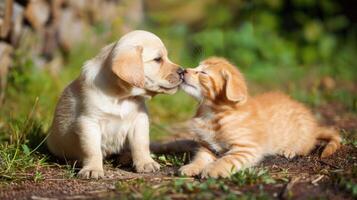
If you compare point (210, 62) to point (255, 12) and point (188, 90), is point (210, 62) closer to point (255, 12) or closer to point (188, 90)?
point (188, 90)

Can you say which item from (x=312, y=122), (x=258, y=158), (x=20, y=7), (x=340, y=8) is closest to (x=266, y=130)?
(x=258, y=158)

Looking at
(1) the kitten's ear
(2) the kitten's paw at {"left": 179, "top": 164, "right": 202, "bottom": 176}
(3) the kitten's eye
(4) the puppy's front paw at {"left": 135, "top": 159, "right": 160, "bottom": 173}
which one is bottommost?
(4) the puppy's front paw at {"left": 135, "top": 159, "right": 160, "bottom": 173}

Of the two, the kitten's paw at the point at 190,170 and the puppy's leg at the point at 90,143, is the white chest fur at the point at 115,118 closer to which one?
the puppy's leg at the point at 90,143

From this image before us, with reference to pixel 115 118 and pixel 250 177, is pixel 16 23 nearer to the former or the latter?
pixel 115 118

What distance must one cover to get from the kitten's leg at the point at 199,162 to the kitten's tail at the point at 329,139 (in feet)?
2.89

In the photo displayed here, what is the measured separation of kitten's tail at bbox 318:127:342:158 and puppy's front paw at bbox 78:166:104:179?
170 cm

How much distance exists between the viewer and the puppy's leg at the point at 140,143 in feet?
15.5

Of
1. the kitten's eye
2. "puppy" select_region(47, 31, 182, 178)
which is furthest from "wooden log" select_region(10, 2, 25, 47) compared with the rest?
the kitten's eye

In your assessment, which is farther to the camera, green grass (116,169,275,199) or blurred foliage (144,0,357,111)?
blurred foliage (144,0,357,111)

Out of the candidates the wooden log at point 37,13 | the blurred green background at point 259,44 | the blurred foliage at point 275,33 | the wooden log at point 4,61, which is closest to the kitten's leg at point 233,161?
the blurred green background at point 259,44

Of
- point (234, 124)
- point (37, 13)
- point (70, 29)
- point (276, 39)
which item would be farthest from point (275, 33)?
point (234, 124)

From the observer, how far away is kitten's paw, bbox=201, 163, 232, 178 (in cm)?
418

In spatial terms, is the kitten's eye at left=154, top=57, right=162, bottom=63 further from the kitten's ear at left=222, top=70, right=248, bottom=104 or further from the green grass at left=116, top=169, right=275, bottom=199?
the green grass at left=116, top=169, right=275, bottom=199

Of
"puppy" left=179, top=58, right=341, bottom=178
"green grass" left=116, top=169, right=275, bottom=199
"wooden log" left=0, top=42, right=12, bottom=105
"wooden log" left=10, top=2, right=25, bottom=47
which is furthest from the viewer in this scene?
"wooden log" left=10, top=2, right=25, bottom=47
